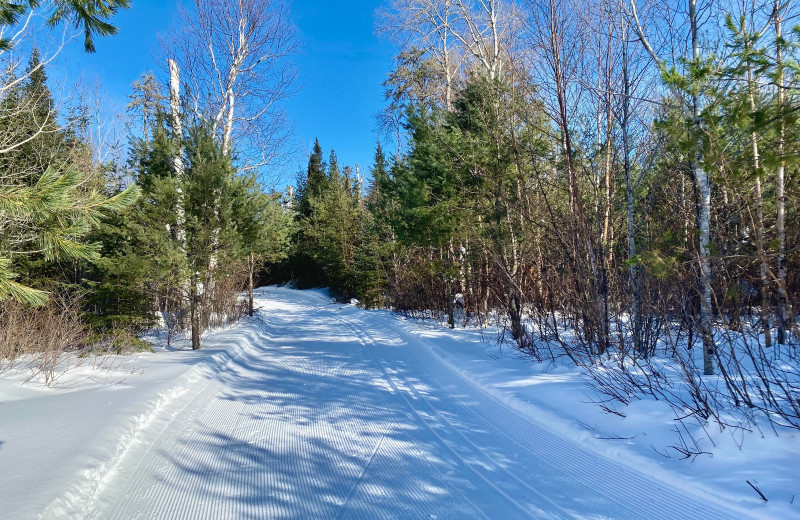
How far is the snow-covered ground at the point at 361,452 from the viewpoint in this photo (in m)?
2.97

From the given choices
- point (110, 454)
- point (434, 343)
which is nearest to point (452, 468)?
point (110, 454)

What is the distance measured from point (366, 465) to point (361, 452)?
0.90 feet

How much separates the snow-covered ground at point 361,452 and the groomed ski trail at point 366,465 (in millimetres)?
18

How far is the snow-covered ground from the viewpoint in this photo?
297 centimetres

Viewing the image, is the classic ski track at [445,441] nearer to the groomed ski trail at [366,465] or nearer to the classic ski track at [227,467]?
the groomed ski trail at [366,465]

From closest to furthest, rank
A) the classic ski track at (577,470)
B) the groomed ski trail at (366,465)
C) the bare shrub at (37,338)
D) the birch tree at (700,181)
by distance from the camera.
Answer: the classic ski track at (577,470) → the groomed ski trail at (366,465) → the birch tree at (700,181) → the bare shrub at (37,338)

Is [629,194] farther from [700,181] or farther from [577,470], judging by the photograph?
[577,470]

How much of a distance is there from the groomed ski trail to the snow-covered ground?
18 mm

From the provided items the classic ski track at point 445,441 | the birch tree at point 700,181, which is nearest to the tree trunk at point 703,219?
the birch tree at point 700,181

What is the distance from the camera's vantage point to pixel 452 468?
11.7ft

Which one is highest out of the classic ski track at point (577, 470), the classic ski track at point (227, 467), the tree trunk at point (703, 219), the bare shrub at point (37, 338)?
the tree trunk at point (703, 219)

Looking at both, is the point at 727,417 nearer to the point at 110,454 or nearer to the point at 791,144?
the point at 791,144

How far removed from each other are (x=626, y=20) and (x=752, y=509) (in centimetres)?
660

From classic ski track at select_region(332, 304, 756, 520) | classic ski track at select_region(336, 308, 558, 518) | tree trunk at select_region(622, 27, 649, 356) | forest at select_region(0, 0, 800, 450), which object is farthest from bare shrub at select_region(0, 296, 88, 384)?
tree trunk at select_region(622, 27, 649, 356)
